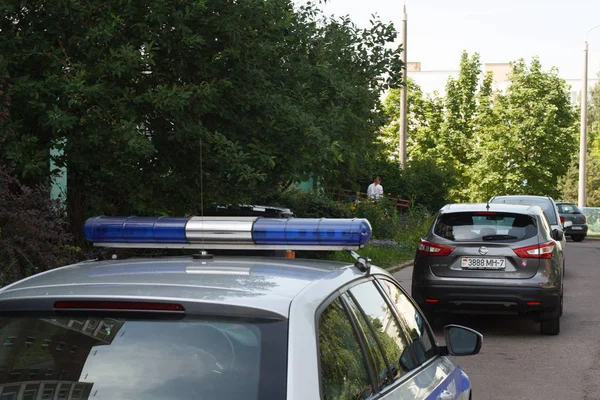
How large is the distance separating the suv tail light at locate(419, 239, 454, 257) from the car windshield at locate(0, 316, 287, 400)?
27.3ft

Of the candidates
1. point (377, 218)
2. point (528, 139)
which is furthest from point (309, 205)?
point (528, 139)

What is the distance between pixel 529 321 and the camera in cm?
1253

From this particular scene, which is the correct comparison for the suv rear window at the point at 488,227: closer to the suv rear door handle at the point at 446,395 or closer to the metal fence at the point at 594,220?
the suv rear door handle at the point at 446,395

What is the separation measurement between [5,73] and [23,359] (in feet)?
21.4

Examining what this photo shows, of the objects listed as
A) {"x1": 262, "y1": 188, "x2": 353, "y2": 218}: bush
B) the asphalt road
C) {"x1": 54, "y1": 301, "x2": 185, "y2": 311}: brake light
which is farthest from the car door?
{"x1": 262, "y1": 188, "x2": 353, "y2": 218}: bush

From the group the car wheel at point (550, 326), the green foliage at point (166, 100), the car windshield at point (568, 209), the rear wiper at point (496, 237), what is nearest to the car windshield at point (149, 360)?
the green foliage at point (166, 100)

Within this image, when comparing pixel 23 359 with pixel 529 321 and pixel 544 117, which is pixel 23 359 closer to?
pixel 529 321

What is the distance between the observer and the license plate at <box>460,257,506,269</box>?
10.8 metres

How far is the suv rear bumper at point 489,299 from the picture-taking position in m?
10.7

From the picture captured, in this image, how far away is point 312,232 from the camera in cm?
445

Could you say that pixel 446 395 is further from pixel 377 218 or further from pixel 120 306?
pixel 377 218

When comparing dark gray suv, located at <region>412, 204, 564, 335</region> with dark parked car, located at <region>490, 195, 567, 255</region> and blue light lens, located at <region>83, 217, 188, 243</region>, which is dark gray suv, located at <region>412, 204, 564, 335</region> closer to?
→ blue light lens, located at <region>83, 217, 188, 243</region>

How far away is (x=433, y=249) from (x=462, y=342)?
637 cm

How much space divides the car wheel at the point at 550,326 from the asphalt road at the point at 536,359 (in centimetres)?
8
